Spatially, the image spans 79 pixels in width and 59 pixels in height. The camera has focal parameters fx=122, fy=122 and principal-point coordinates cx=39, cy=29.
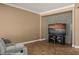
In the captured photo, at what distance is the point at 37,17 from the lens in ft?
25.5

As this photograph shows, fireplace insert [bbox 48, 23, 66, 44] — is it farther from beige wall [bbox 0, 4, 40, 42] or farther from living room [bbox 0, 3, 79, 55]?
A: beige wall [bbox 0, 4, 40, 42]

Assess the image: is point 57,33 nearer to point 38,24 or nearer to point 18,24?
point 38,24

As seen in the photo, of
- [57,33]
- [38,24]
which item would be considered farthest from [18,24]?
[57,33]

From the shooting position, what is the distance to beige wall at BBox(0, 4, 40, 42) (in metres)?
5.81

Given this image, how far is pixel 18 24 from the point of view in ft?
21.2

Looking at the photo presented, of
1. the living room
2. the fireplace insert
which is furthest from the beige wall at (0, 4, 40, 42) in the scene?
the fireplace insert

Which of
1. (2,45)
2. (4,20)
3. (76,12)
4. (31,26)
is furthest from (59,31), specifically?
(2,45)

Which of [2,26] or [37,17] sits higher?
[37,17]

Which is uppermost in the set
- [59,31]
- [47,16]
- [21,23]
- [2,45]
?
[47,16]

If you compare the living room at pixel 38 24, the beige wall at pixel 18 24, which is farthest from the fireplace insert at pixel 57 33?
the beige wall at pixel 18 24

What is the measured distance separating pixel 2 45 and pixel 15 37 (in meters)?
3.11

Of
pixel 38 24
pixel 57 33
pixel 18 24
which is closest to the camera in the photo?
pixel 57 33

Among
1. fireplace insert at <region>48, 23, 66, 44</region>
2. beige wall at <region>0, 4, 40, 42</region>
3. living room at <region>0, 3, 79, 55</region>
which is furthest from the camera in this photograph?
fireplace insert at <region>48, 23, 66, 44</region>
